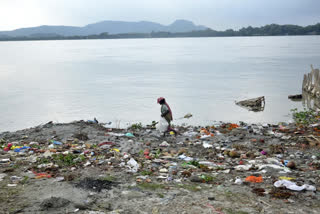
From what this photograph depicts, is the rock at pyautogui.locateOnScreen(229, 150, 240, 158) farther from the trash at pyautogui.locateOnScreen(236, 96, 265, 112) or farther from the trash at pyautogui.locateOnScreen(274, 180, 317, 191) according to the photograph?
the trash at pyautogui.locateOnScreen(236, 96, 265, 112)

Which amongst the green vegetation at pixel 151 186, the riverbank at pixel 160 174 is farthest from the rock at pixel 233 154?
the green vegetation at pixel 151 186

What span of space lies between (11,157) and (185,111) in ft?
39.0

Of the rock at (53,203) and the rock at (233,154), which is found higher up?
the rock at (53,203)

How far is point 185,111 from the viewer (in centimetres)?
1867

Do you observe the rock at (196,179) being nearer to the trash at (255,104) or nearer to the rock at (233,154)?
the rock at (233,154)

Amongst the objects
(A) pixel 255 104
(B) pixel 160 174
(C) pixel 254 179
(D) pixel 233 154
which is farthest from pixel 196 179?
(A) pixel 255 104

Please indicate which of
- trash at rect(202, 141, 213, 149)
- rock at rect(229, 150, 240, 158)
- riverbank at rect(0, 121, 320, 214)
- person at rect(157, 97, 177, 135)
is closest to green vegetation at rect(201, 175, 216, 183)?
riverbank at rect(0, 121, 320, 214)

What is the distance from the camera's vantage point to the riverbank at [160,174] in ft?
16.9

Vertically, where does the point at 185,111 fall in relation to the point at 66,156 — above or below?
below

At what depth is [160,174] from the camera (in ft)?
21.8

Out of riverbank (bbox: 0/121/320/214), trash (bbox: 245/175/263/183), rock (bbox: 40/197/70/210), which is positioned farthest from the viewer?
trash (bbox: 245/175/263/183)

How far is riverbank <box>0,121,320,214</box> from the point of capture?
516 cm

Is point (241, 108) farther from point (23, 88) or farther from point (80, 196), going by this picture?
point (23, 88)

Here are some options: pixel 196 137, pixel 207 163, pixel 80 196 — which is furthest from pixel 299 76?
pixel 80 196
